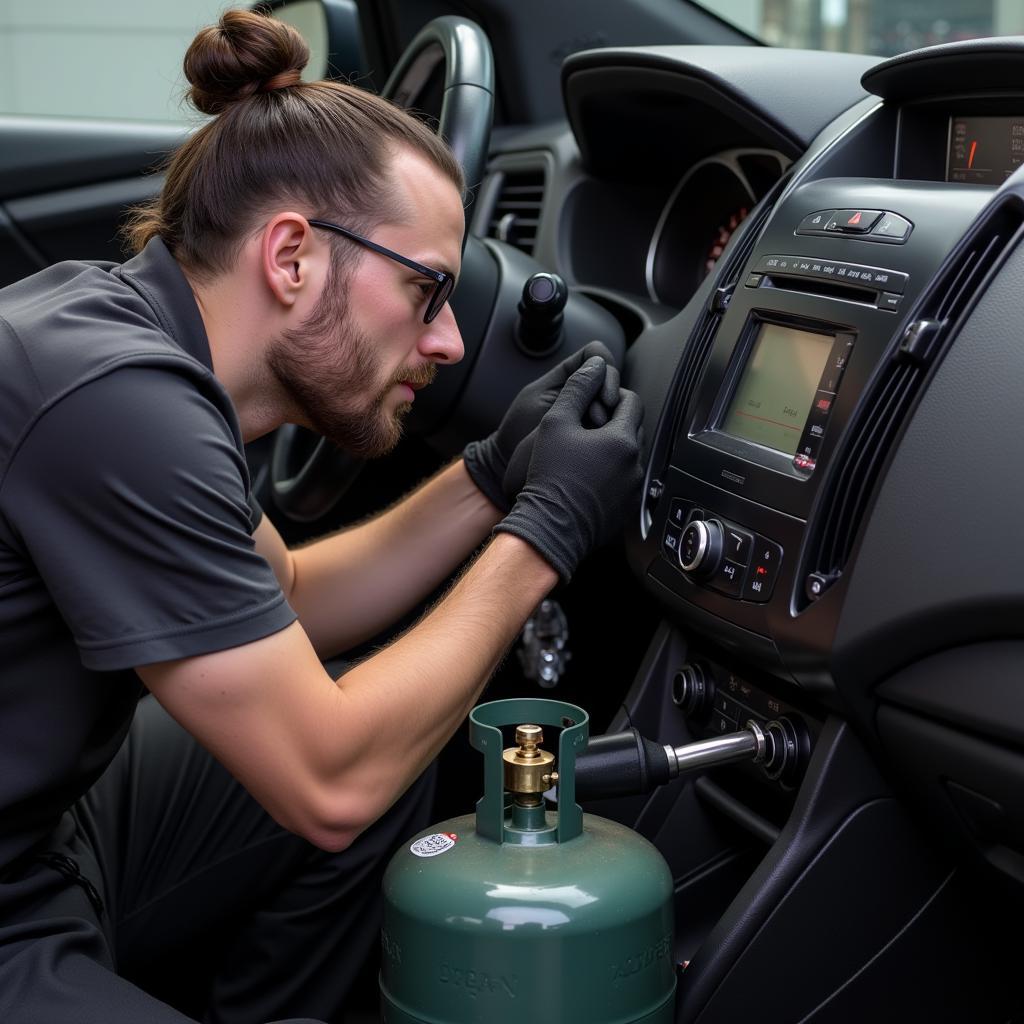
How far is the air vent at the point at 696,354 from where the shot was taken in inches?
51.1

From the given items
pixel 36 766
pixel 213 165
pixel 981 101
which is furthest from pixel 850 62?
pixel 36 766

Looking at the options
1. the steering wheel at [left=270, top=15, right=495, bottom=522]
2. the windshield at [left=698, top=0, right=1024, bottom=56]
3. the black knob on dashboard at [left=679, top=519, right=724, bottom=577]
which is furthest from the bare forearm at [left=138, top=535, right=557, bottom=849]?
the windshield at [left=698, top=0, right=1024, bottom=56]

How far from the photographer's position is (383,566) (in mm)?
1511

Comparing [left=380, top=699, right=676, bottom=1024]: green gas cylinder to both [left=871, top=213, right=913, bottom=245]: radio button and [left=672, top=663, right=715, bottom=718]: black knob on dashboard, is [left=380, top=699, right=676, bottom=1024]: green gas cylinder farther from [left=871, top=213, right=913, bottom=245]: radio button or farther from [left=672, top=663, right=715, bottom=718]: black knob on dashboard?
[left=871, top=213, right=913, bottom=245]: radio button

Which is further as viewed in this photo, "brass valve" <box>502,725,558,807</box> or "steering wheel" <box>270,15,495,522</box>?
"steering wheel" <box>270,15,495,522</box>

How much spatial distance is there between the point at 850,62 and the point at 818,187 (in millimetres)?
283

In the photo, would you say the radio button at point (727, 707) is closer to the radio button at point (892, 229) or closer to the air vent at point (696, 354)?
the air vent at point (696, 354)

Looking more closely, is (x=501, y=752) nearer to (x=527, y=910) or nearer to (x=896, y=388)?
(x=527, y=910)

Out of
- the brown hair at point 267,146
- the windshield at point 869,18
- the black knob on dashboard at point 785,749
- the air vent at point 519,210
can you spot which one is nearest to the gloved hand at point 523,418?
the brown hair at point 267,146

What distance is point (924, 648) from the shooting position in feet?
3.16

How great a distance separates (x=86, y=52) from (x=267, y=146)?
6039 millimetres

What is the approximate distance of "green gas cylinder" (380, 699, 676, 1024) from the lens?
92cm

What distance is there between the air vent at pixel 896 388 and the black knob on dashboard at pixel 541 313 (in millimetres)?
521

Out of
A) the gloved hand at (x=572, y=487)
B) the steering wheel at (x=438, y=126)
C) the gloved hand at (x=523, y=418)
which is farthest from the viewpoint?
the steering wheel at (x=438, y=126)
